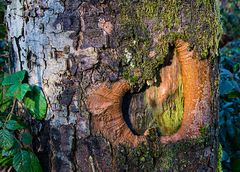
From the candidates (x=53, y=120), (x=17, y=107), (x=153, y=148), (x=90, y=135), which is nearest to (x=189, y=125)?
(x=153, y=148)

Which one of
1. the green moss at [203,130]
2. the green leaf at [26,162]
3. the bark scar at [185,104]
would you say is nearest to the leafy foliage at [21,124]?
the green leaf at [26,162]

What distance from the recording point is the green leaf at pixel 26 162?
1.28m

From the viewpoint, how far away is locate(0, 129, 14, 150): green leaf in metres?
1.27

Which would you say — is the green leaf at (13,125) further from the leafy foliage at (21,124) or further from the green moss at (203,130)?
the green moss at (203,130)

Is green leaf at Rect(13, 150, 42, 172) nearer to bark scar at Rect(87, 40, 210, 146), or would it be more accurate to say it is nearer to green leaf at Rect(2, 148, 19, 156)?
green leaf at Rect(2, 148, 19, 156)

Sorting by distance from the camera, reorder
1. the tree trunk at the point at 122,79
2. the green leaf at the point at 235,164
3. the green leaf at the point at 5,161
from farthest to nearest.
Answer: the green leaf at the point at 235,164, the green leaf at the point at 5,161, the tree trunk at the point at 122,79

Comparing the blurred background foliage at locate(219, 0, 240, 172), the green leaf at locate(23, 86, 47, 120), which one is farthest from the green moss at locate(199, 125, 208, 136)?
the blurred background foliage at locate(219, 0, 240, 172)

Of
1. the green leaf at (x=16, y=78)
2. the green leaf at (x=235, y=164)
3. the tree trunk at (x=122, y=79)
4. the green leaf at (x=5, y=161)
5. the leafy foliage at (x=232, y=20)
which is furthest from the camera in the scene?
the leafy foliage at (x=232, y=20)

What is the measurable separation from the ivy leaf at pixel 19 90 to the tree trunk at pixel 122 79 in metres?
0.05

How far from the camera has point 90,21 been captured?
3.92ft

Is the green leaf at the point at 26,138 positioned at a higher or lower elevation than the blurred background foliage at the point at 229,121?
higher

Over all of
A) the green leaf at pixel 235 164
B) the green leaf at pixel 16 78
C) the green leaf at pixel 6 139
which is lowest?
the green leaf at pixel 235 164

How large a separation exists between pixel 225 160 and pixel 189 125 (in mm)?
1180

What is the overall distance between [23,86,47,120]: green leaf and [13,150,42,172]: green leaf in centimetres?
14
